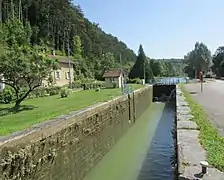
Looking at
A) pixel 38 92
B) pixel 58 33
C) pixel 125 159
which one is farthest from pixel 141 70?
pixel 125 159

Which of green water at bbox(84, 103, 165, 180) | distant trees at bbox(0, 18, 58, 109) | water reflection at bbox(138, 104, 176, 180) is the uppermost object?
distant trees at bbox(0, 18, 58, 109)

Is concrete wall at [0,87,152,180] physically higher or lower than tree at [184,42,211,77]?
Answer: lower

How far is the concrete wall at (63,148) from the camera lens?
5.83m

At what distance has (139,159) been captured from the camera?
38.9 ft

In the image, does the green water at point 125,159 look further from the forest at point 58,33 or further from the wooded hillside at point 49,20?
the wooded hillside at point 49,20

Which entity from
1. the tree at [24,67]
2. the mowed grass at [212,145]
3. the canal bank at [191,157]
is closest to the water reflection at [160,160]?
the canal bank at [191,157]

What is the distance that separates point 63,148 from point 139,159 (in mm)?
4471

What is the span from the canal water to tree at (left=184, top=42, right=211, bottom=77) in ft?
224

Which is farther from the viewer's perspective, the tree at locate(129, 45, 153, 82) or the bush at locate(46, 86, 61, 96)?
the tree at locate(129, 45, 153, 82)

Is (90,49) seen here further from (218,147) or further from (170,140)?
(218,147)

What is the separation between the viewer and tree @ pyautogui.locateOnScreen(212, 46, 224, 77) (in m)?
77.0

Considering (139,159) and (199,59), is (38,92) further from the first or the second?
(199,59)

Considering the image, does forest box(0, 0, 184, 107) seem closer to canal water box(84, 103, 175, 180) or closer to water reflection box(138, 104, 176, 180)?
canal water box(84, 103, 175, 180)

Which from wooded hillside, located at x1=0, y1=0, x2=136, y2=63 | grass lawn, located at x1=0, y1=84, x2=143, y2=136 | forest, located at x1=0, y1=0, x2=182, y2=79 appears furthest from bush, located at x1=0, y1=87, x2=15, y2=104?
wooded hillside, located at x1=0, y1=0, x2=136, y2=63
